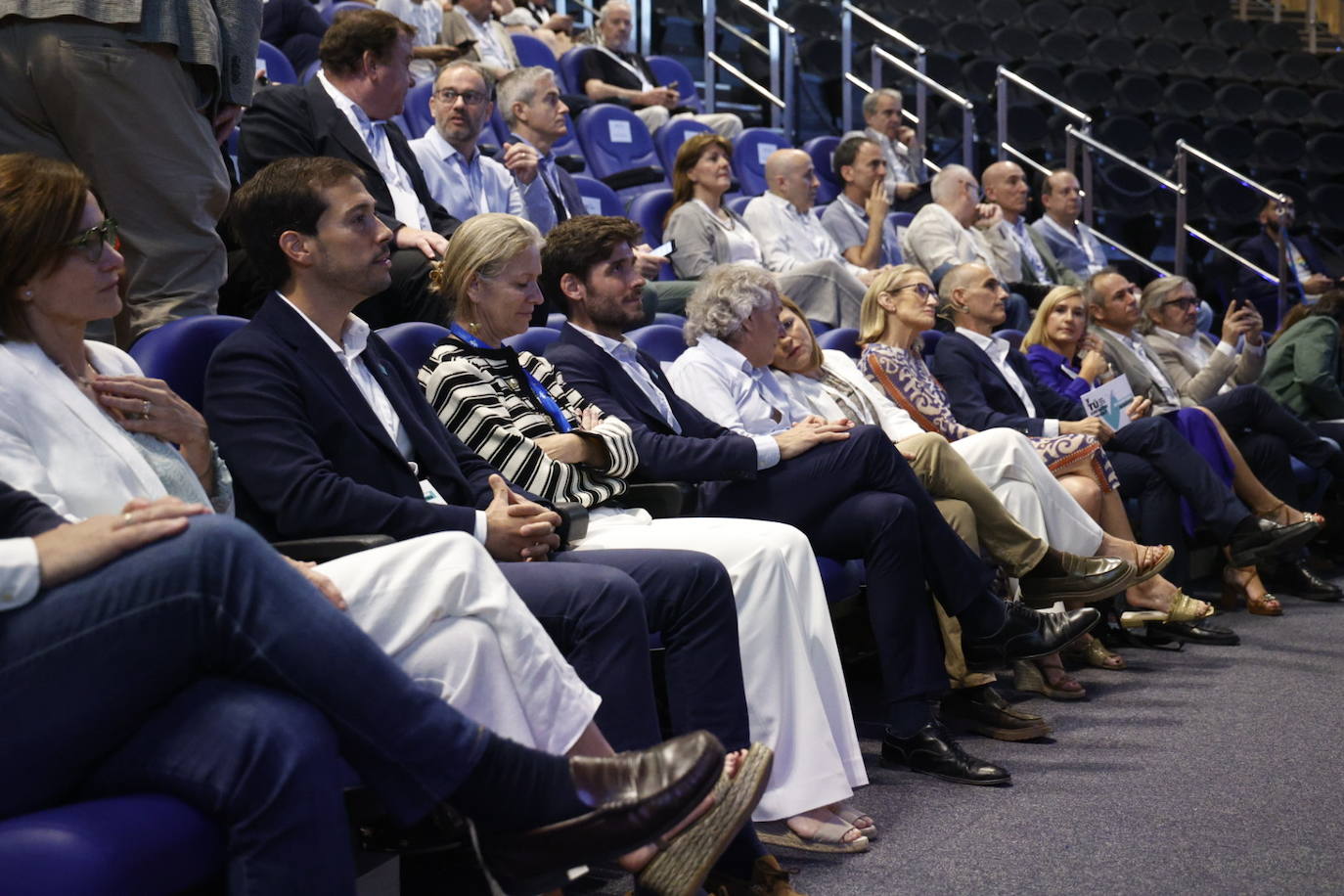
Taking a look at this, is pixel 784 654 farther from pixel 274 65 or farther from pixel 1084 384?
pixel 274 65

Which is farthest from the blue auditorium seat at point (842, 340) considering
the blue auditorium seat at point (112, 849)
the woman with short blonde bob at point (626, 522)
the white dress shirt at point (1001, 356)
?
the blue auditorium seat at point (112, 849)

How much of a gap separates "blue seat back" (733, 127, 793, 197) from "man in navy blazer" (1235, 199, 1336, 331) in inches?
112

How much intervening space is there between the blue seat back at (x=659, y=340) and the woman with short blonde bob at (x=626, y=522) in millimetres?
778

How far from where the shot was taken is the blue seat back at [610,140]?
5.82 m

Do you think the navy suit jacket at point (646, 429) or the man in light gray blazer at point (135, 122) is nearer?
the man in light gray blazer at point (135, 122)

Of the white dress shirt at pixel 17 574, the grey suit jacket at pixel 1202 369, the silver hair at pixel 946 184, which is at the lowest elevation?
the grey suit jacket at pixel 1202 369

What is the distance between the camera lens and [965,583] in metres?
2.79

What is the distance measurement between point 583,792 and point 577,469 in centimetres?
103

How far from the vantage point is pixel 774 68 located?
7410mm

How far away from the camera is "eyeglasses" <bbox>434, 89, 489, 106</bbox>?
13.0ft

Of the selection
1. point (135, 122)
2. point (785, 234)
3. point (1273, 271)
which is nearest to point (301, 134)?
point (135, 122)

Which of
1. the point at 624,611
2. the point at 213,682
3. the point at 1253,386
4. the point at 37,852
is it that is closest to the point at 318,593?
the point at 213,682

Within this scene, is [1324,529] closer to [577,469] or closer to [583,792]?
[577,469]

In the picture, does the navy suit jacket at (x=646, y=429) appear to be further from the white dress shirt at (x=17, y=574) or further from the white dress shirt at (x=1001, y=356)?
the white dress shirt at (x=1001, y=356)
